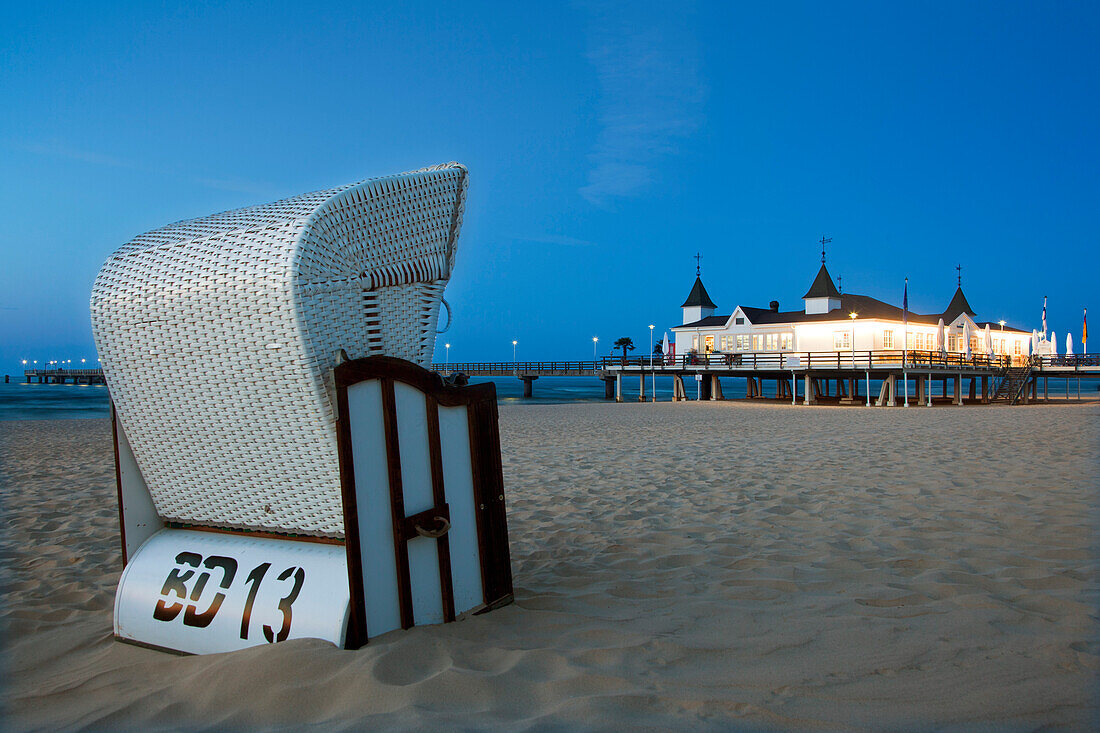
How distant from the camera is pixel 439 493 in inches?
114

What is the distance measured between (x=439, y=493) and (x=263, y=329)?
3.28 feet

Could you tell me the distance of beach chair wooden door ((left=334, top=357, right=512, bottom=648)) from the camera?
2.51 metres

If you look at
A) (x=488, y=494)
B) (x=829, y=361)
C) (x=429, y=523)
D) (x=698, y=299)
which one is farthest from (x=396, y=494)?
(x=698, y=299)

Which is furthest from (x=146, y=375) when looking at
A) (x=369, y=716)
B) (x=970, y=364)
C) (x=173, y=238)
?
(x=970, y=364)

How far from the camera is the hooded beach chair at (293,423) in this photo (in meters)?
2.49

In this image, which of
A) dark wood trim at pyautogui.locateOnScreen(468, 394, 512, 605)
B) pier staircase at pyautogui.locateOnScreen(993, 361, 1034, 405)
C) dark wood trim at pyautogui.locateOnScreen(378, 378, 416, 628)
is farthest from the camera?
pier staircase at pyautogui.locateOnScreen(993, 361, 1034, 405)

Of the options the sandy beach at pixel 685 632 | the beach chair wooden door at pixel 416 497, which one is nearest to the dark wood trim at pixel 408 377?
the beach chair wooden door at pixel 416 497

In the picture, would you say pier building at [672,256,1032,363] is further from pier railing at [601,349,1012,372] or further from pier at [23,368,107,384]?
pier at [23,368,107,384]

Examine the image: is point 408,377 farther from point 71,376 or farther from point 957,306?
point 71,376

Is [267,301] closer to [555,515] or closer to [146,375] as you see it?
[146,375]

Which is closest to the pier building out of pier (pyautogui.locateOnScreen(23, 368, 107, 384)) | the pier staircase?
the pier staircase

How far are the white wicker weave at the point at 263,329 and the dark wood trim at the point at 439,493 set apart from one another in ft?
1.01

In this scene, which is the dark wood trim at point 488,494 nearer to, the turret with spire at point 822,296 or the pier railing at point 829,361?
the pier railing at point 829,361

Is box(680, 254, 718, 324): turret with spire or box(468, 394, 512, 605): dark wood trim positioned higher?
box(680, 254, 718, 324): turret with spire
